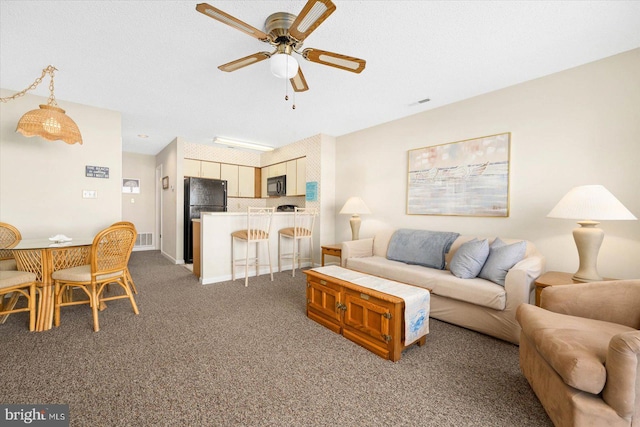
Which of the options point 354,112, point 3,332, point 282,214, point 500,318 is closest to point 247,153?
point 282,214

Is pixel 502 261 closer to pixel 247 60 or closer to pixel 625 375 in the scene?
pixel 625 375

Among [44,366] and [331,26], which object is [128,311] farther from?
[331,26]

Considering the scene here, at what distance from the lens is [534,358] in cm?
153

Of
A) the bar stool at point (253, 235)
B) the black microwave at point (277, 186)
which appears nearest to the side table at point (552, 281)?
the bar stool at point (253, 235)

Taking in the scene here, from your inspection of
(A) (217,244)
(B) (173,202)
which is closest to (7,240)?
(A) (217,244)

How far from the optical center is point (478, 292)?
2311 millimetres

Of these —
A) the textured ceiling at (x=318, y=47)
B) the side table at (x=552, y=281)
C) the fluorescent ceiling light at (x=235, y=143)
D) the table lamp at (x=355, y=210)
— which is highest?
the textured ceiling at (x=318, y=47)

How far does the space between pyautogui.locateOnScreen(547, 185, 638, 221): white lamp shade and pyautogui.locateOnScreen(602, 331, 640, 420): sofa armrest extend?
1.24 metres

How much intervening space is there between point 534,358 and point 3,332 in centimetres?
410

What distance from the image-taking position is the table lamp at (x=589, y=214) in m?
1.96

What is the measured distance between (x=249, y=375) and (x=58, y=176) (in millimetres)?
3749

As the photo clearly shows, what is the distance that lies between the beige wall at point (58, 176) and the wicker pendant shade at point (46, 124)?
Answer: 1.22 metres

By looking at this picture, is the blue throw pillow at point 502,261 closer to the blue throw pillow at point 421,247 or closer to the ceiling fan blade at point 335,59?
the blue throw pillow at point 421,247

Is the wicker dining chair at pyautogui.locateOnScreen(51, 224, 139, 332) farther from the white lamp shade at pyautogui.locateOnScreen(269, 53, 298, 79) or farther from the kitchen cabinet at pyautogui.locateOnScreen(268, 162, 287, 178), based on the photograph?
the kitchen cabinet at pyautogui.locateOnScreen(268, 162, 287, 178)
